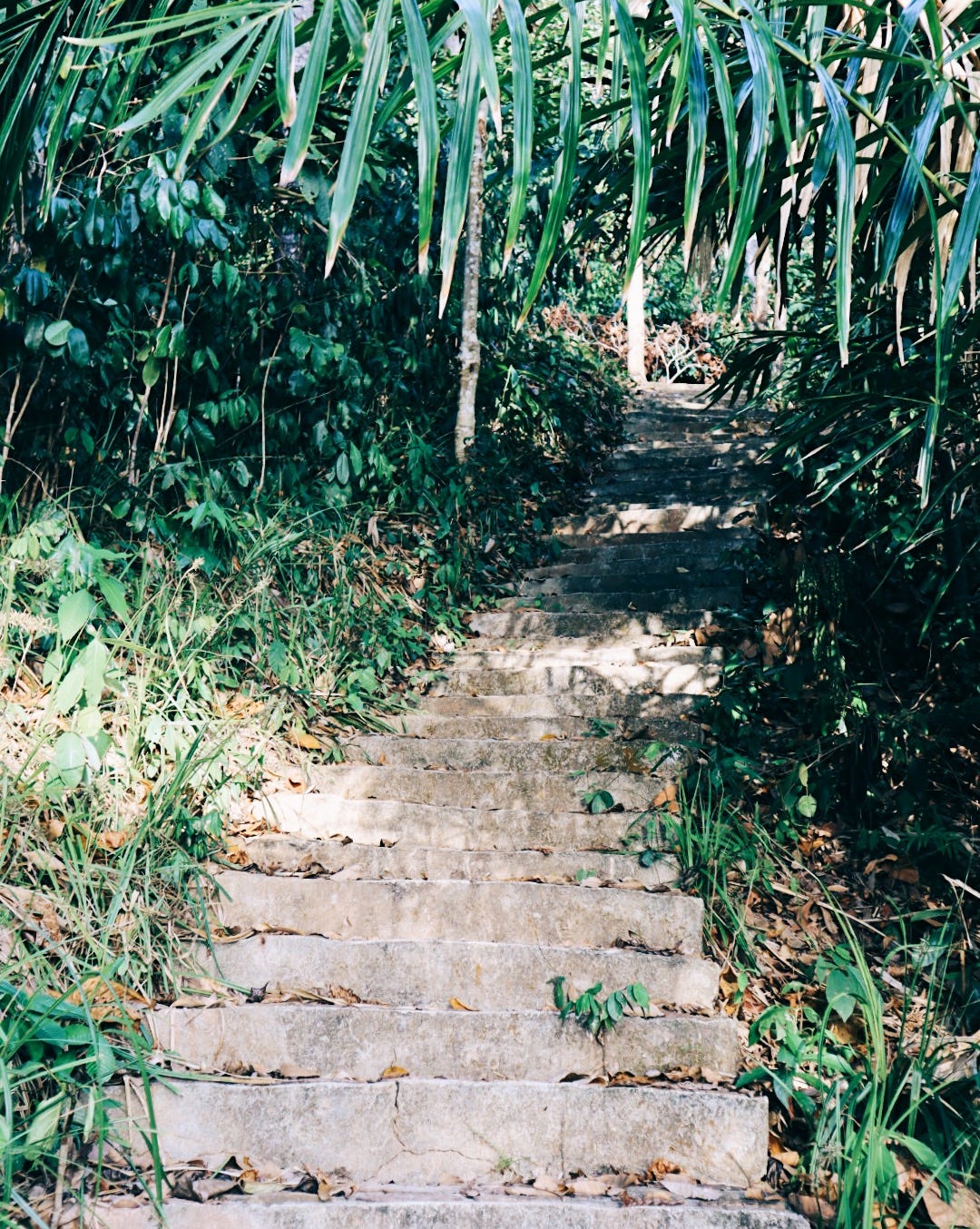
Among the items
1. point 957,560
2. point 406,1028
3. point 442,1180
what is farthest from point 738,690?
point 442,1180

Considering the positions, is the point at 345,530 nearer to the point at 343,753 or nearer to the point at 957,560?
the point at 343,753

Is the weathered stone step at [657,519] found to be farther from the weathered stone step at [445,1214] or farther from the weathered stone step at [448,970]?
the weathered stone step at [445,1214]

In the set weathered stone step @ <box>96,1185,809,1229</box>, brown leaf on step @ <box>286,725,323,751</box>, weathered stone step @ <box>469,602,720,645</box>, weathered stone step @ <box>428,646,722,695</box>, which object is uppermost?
weathered stone step @ <box>469,602,720,645</box>

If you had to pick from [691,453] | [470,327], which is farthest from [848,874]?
[691,453]

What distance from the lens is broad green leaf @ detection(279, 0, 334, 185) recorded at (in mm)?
1247

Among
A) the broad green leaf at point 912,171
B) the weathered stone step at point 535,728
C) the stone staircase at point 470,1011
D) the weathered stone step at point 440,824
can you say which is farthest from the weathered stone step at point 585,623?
the broad green leaf at point 912,171

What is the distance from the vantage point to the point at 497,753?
3385 millimetres

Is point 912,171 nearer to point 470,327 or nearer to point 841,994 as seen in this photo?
point 841,994

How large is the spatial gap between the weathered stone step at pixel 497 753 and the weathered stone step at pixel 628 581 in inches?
56.2

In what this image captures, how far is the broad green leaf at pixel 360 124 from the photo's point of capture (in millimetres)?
1244

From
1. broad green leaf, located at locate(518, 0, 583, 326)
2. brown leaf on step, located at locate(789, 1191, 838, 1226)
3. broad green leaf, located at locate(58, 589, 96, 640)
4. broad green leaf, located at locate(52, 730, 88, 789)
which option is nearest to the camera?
broad green leaf, located at locate(518, 0, 583, 326)

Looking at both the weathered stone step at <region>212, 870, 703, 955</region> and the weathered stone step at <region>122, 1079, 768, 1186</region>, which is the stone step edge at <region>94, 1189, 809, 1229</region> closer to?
the weathered stone step at <region>122, 1079, 768, 1186</region>

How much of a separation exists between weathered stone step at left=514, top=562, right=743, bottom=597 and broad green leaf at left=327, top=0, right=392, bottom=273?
3390 mm

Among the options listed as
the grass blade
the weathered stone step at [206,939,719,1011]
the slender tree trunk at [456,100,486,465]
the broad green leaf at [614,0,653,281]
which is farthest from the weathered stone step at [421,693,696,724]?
the grass blade
